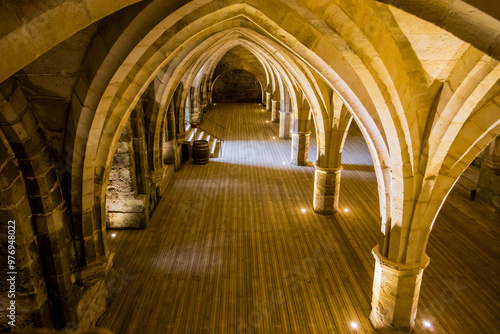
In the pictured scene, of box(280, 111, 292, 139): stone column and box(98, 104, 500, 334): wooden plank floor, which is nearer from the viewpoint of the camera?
box(98, 104, 500, 334): wooden plank floor

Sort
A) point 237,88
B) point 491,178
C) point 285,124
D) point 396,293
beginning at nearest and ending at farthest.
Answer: point 396,293 < point 491,178 < point 285,124 < point 237,88

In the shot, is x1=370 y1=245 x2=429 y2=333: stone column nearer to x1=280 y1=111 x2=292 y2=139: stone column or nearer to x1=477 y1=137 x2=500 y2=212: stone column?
x1=477 y1=137 x2=500 y2=212: stone column

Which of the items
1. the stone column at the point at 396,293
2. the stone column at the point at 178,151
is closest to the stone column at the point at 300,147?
the stone column at the point at 178,151

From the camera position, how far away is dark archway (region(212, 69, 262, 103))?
1012 inches

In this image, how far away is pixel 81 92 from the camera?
13.1 ft

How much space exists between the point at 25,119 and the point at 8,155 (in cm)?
42

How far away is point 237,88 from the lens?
2617 cm

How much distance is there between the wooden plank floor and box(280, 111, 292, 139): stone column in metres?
5.61

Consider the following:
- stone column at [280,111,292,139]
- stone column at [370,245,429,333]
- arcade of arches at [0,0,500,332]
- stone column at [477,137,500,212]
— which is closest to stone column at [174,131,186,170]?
stone column at [280,111,292,139]

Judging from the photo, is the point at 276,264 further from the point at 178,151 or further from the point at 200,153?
the point at 200,153

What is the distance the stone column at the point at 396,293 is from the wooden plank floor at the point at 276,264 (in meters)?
0.34

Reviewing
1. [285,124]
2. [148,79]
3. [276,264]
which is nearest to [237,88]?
[285,124]

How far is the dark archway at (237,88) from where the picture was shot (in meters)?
25.7

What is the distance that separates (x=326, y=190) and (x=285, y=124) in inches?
308
